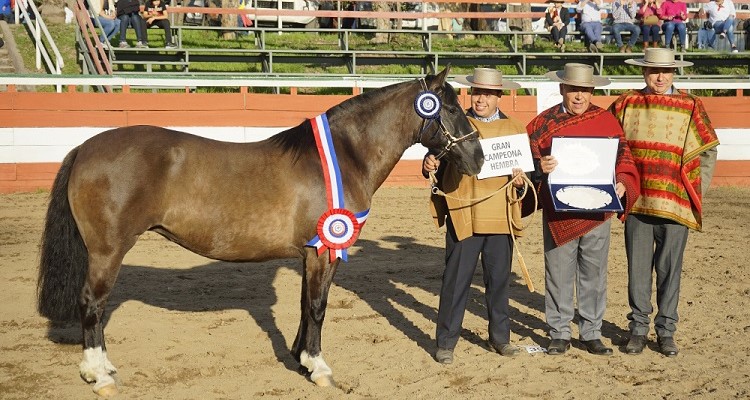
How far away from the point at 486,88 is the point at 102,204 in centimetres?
264

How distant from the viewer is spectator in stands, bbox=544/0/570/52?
21.2 meters

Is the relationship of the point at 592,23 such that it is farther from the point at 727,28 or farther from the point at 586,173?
the point at 586,173

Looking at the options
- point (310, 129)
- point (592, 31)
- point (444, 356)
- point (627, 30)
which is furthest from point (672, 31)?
point (310, 129)

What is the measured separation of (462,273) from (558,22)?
1581cm

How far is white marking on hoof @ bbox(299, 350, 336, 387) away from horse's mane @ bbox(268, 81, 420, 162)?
134 centimetres

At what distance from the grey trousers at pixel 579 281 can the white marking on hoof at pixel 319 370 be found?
5.63 feet

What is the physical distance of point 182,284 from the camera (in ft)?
28.3

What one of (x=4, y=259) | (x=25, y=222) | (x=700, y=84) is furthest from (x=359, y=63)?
(x=4, y=259)

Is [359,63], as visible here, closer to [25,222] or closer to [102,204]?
[25,222]

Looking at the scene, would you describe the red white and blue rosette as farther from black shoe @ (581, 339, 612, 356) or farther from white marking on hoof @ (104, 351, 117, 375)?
white marking on hoof @ (104, 351, 117, 375)

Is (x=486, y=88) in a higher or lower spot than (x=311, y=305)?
higher

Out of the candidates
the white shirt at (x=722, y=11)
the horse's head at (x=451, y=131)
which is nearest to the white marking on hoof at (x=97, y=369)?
the horse's head at (x=451, y=131)

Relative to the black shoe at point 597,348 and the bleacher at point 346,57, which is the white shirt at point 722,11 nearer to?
the bleacher at point 346,57

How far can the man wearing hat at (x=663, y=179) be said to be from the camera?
650 cm
